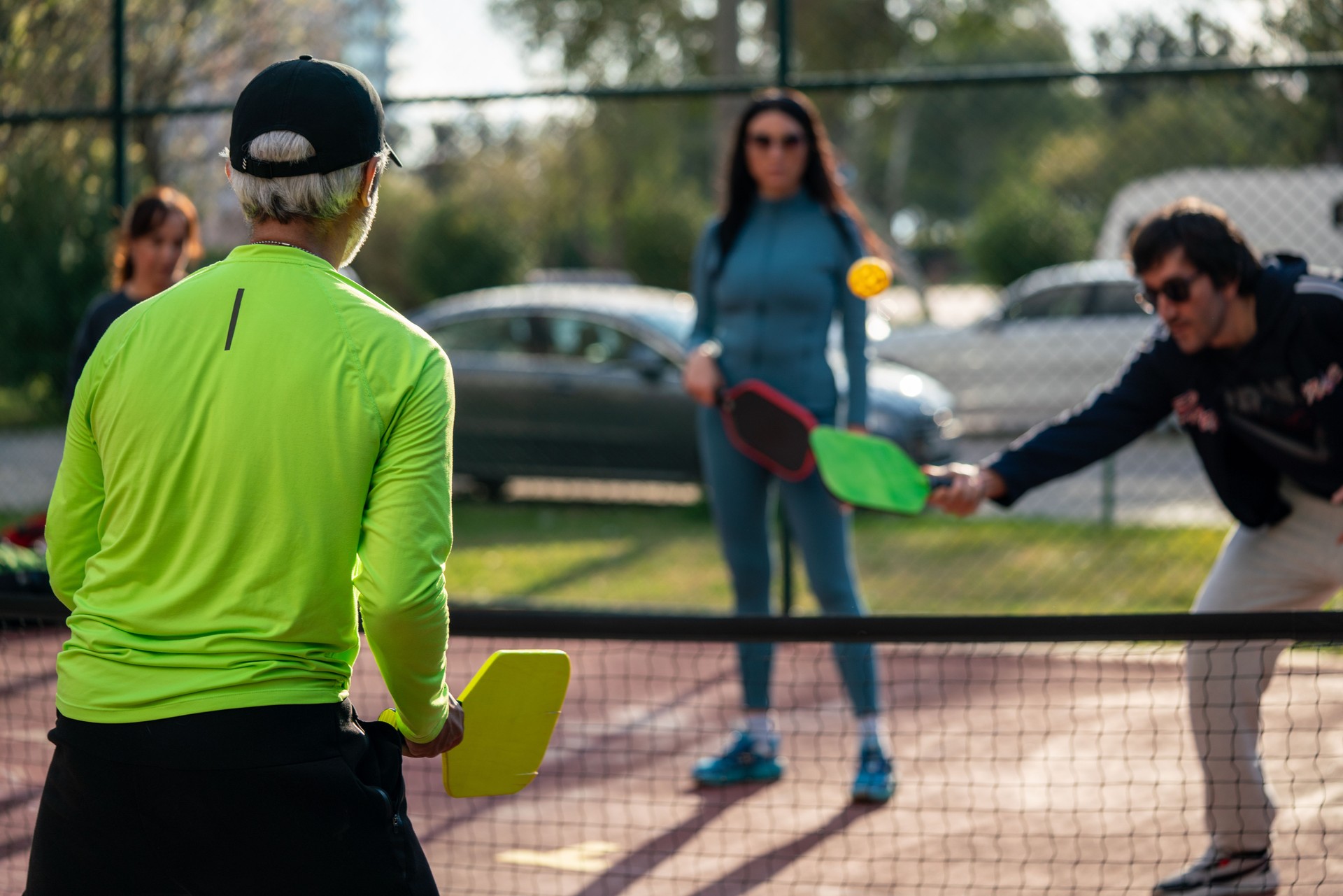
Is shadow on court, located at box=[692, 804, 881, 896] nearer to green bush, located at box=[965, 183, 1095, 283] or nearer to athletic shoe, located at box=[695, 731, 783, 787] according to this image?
athletic shoe, located at box=[695, 731, 783, 787]

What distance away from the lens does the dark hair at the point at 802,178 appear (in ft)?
14.8

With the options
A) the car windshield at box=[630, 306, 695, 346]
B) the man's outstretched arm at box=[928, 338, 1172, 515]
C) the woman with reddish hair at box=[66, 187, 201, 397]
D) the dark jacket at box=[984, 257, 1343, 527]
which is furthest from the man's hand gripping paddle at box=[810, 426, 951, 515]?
the car windshield at box=[630, 306, 695, 346]

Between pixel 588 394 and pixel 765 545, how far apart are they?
5249 mm

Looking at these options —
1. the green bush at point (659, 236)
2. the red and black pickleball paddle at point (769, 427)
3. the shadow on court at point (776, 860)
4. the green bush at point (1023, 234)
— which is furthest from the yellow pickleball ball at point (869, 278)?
the green bush at point (659, 236)

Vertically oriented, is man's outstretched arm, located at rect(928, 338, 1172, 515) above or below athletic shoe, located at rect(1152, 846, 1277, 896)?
above

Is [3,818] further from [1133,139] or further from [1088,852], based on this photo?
[1133,139]

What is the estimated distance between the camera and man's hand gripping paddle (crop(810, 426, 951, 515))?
362cm

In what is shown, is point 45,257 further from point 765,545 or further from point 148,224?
point 765,545

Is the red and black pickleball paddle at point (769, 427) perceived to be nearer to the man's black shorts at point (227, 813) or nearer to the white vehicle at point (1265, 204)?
the white vehicle at point (1265, 204)

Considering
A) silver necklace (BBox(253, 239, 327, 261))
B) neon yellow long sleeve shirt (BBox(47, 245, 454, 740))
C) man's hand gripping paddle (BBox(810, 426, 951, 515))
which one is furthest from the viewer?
man's hand gripping paddle (BBox(810, 426, 951, 515))

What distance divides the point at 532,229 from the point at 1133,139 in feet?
23.4

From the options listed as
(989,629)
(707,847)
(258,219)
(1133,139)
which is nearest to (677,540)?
(707,847)

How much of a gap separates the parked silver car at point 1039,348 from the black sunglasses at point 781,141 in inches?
270

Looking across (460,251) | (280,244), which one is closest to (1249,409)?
(280,244)
